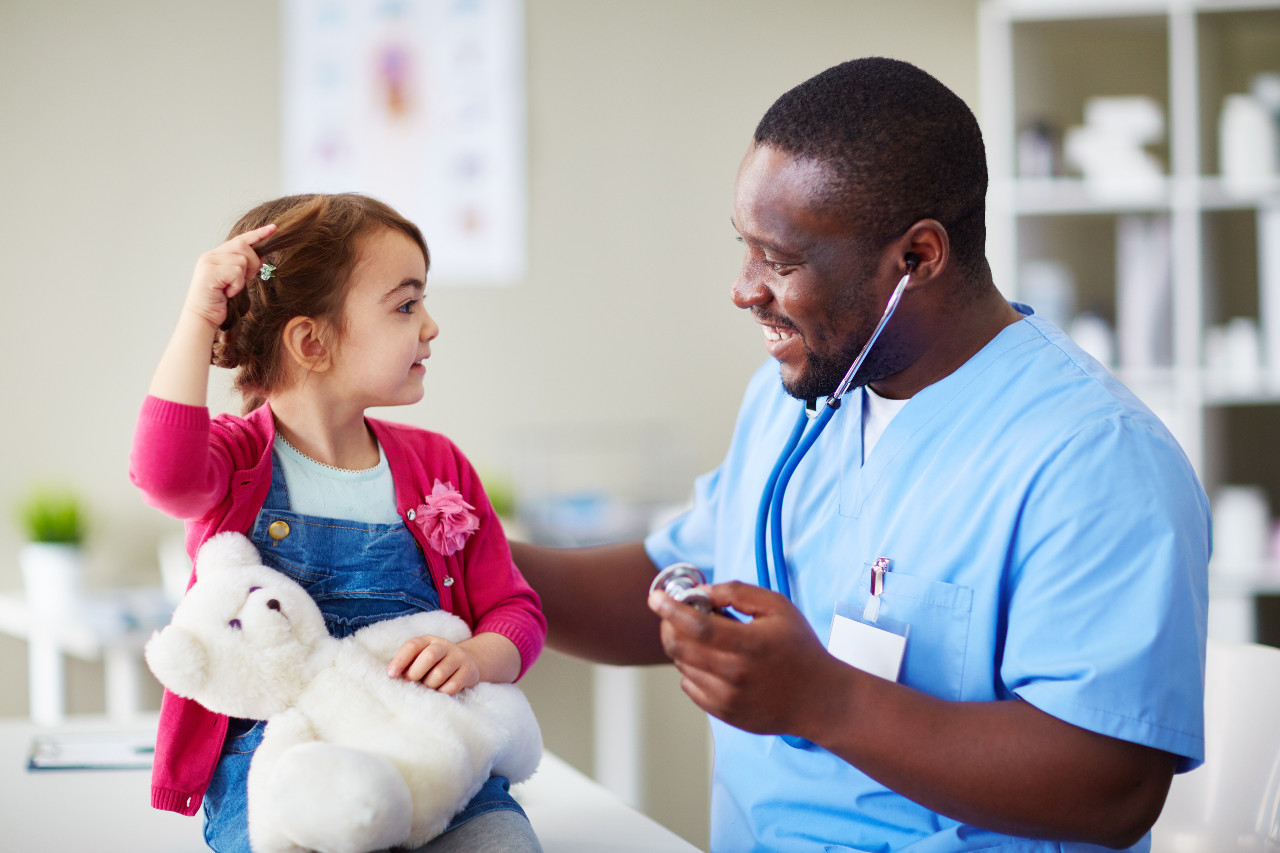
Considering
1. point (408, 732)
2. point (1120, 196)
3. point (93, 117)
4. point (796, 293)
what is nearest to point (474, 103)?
point (93, 117)

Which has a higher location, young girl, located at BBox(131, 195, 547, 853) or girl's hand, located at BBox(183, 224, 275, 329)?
girl's hand, located at BBox(183, 224, 275, 329)

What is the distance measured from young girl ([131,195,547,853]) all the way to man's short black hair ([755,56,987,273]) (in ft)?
1.36

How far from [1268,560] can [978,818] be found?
2.33 m

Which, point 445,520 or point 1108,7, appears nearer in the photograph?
point 445,520

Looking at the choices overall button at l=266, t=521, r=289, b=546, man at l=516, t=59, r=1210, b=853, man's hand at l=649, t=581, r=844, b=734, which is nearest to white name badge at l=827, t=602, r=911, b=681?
man at l=516, t=59, r=1210, b=853

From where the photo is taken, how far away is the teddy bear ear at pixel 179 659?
0.83 metres

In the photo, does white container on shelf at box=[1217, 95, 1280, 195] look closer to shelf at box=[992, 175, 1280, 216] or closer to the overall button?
shelf at box=[992, 175, 1280, 216]

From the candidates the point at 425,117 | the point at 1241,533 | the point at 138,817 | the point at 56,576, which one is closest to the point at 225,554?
the point at 138,817

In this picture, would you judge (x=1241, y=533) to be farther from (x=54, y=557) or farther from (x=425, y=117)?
(x=54, y=557)

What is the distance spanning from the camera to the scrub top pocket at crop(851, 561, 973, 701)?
3.00 ft

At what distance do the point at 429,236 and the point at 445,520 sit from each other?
2.06 meters

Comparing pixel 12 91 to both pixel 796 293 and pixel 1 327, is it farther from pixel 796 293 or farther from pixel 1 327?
pixel 796 293

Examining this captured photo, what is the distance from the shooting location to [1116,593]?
824 millimetres

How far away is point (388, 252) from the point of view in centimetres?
104
